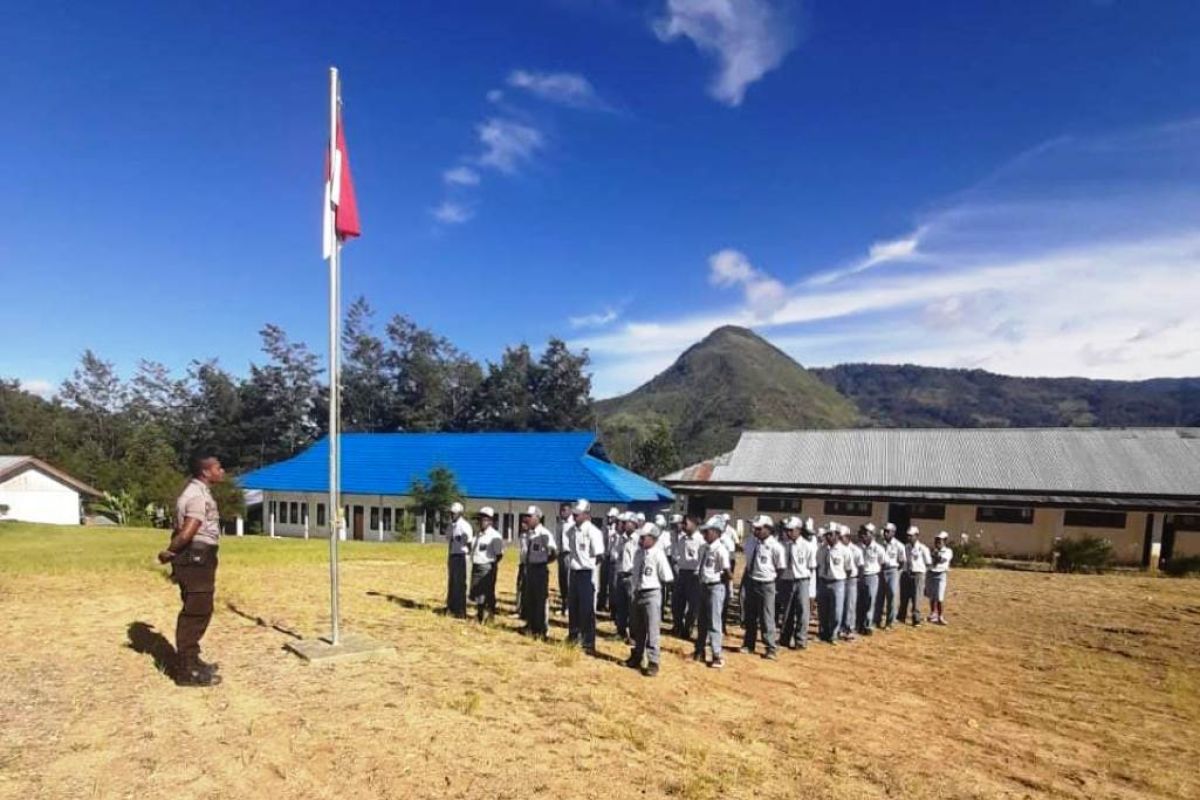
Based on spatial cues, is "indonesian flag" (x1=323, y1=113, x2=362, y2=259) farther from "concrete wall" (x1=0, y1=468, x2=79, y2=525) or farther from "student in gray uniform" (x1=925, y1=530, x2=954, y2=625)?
"concrete wall" (x1=0, y1=468, x2=79, y2=525)

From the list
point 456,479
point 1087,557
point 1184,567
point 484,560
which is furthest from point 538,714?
point 456,479

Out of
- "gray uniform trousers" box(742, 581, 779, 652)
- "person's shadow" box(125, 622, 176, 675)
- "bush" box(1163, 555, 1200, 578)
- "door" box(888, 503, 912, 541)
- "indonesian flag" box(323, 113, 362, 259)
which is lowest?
"bush" box(1163, 555, 1200, 578)

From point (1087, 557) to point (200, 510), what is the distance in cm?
2806

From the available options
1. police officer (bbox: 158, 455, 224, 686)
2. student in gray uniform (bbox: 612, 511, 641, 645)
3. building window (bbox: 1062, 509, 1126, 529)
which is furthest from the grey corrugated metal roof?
police officer (bbox: 158, 455, 224, 686)

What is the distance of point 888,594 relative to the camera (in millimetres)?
14344

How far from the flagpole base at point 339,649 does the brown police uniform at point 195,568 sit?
1.45 metres

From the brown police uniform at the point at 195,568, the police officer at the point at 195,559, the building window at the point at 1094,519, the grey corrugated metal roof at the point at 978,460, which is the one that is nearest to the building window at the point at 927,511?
the grey corrugated metal roof at the point at 978,460

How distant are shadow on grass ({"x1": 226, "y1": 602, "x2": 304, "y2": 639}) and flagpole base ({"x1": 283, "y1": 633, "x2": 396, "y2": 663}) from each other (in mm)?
591

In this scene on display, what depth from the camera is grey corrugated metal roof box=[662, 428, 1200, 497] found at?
28.0m

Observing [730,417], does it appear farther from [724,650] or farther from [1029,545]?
[724,650]

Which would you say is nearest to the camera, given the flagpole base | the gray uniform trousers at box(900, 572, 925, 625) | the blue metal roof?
the flagpole base

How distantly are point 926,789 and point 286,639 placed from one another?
25.1 feet

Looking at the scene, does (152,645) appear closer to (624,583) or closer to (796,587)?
(624,583)

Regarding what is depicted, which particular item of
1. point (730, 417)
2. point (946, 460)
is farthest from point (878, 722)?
point (730, 417)
